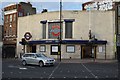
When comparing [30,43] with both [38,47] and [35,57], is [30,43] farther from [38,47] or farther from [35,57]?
[35,57]

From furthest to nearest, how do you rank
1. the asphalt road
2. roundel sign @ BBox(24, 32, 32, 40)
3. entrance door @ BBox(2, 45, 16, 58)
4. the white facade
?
entrance door @ BBox(2, 45, 16, 58)
roundel sign @ BBox(24, 32, 32, 40)
the white facade
the asphalt road

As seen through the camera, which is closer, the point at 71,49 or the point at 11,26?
the point at 71,49

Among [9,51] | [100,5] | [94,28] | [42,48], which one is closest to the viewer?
[94,28]

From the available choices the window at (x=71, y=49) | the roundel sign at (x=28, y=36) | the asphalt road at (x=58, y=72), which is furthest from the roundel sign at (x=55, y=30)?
the asphalt road at (x=58, y=72)

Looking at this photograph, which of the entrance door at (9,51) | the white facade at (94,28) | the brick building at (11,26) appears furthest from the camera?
the entrance door at (9,51)

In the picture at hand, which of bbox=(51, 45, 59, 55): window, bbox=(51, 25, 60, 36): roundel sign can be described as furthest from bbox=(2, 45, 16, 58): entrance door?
bbox=(51, 25, 60, 36): roundel sign

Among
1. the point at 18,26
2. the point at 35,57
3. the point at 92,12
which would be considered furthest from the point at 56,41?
the point at 35,57

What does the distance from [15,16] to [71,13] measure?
16.3 m

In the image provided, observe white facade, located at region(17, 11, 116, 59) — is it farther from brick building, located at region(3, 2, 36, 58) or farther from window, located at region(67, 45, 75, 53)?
brick building, located at region(3, 2, 36, 58)

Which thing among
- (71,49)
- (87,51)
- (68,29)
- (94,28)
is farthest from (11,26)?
(94,28)

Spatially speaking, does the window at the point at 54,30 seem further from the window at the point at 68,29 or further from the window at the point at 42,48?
the window at the point at 42,48

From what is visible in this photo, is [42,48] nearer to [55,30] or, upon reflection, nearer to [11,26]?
[55,30]

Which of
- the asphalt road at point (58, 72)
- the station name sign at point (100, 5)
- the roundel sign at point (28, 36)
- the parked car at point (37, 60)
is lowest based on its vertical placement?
the asphalt road at point (58, 72)

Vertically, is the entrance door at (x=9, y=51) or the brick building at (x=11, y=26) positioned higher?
the brick building at (x=11, y=26)
